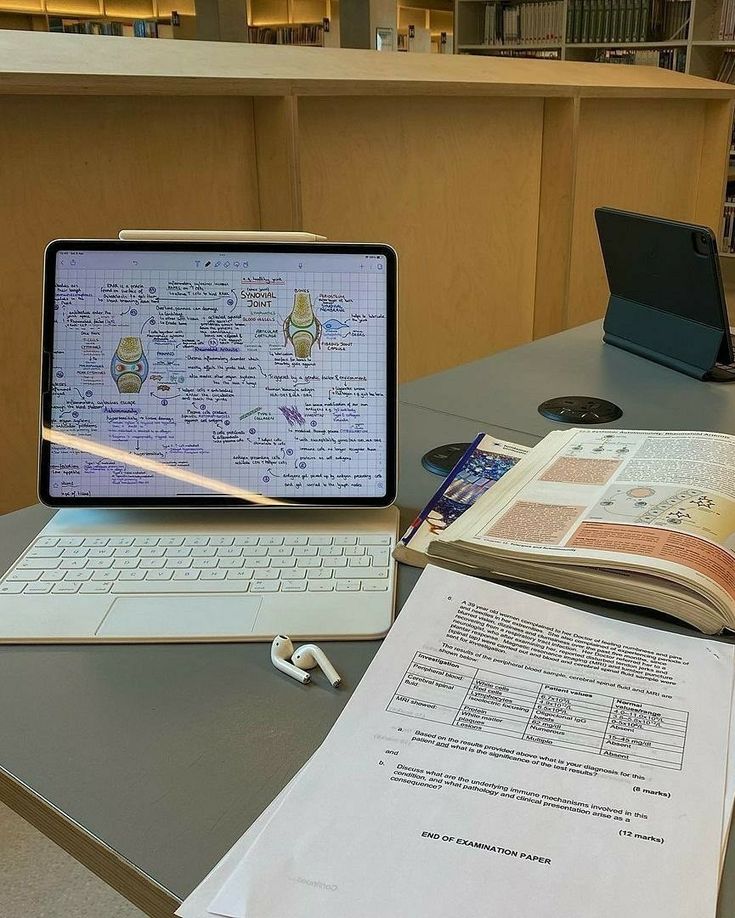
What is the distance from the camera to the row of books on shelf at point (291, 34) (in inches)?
233

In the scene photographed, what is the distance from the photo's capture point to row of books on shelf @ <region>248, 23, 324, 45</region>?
5921mm

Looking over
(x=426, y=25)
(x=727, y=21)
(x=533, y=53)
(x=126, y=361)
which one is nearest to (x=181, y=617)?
(x=126, y=361)

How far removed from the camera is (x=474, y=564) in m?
0.71

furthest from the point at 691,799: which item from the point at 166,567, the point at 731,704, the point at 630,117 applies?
the point at 630,117

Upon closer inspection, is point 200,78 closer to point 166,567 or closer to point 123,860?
point 166,567

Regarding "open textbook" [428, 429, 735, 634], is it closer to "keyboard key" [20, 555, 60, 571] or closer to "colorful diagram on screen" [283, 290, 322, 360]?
"colorful diagram on screen" [283, 290, 322, 360]

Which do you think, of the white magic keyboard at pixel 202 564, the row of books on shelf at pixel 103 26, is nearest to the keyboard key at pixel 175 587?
the white magic keyboard at pixel 202 564

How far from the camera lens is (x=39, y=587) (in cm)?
70

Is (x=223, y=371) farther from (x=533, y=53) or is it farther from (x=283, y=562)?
(x=533, y=53)

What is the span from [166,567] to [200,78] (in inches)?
51.5

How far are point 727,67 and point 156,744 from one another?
5.43m

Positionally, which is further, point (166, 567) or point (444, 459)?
point (444, 459)

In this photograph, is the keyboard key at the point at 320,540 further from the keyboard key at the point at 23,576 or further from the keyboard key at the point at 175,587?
the keyboard key at the point at 23,576

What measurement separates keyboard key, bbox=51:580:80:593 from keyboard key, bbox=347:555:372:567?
214mm
